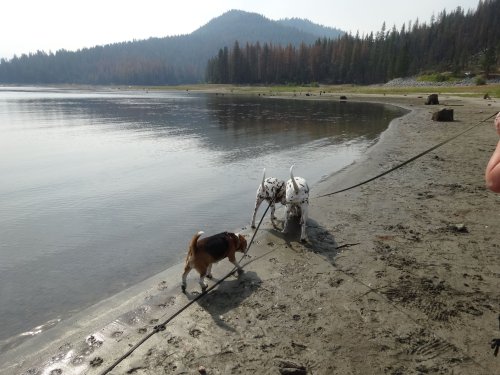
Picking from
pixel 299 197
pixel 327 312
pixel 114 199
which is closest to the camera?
pixel 327 312

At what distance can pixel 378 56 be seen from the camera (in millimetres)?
137250

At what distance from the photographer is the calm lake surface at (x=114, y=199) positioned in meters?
7.24

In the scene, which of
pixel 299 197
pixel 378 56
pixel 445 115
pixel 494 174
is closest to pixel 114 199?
pixel 299 197

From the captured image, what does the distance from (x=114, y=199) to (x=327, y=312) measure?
9661 mm

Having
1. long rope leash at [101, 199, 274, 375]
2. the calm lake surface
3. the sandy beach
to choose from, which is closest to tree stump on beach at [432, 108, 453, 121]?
the calm lake surface

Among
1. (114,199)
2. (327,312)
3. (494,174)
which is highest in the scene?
(494,174)

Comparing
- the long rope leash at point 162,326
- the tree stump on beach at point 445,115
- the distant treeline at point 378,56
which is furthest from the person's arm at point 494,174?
the distant treeline at point 378,56

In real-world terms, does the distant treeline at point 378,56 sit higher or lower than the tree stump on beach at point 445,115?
higher

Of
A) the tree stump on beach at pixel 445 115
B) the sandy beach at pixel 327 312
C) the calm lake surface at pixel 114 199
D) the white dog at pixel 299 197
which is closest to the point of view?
the sandy beach at pixel 327 312

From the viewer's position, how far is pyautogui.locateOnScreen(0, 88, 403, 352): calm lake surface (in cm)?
724

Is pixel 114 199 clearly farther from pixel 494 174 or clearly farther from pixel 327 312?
pixel 494 174

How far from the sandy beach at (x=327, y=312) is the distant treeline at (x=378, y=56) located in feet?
447

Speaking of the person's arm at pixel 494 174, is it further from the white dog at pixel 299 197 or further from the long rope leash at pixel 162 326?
the white dog at pixel 299 197

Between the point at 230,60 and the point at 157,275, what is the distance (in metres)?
173
